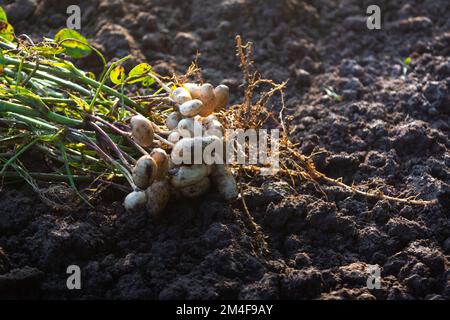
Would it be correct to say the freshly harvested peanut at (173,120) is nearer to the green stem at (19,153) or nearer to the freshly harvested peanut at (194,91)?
the freshly harvested peanut at (194,91)

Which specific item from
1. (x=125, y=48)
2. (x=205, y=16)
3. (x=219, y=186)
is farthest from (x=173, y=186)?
(x=205, y=16)

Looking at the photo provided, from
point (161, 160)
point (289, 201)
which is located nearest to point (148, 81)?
point (161, 160)

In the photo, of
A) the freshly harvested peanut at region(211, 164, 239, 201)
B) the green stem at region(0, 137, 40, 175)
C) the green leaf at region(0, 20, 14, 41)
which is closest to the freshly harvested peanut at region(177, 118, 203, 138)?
the freshly harvested peanut at region(211, 164, 239, 201)

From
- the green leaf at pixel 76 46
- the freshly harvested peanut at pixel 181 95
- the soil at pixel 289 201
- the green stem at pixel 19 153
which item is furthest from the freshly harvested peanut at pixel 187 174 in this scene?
the green leaf at pixel 76 46

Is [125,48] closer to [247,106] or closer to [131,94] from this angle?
[131,94]

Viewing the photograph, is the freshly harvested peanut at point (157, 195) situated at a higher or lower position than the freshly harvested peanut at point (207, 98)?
lower

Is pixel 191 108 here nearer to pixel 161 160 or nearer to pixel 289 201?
pixel 161 160

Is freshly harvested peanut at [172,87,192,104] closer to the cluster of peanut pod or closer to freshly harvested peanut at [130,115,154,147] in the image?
the cluster of peanut pod
